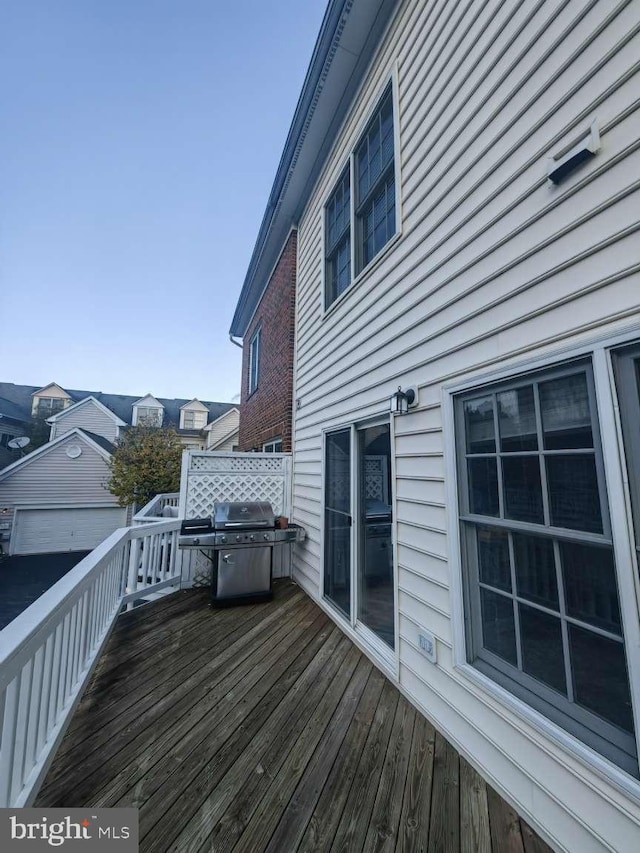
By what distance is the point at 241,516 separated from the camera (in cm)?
402

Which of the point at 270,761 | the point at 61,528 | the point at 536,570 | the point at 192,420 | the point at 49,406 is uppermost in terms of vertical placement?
the point at 49,406

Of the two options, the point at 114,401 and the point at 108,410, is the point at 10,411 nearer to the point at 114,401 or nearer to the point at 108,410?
the point at 114,401

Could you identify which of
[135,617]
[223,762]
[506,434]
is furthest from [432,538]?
[135,617]

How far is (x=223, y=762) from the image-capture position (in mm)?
1793

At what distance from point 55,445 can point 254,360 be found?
38.8 feet

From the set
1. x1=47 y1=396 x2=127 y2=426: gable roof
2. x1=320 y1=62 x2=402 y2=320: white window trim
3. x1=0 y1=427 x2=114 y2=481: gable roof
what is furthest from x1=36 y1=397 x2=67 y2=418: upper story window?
x1=320 y1=62 x2=402 y2=320: white window trim

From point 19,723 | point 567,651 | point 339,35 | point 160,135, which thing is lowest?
point 19,723

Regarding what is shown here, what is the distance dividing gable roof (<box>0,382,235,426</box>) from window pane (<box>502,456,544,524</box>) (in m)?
20.7

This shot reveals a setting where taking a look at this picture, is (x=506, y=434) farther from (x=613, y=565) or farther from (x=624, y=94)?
(x=624, y=94)

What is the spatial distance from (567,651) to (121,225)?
14799mm

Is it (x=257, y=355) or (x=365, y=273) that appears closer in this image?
(x=365, y=273)

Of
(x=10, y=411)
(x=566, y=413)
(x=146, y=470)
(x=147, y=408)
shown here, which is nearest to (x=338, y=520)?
(x=566, y=413)

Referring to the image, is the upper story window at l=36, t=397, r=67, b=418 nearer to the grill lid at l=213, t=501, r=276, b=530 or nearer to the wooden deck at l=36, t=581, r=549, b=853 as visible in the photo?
the grill lid at l=213, t=501, r=276, b=530

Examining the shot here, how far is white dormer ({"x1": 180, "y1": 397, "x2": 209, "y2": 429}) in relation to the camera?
20.2 metres
